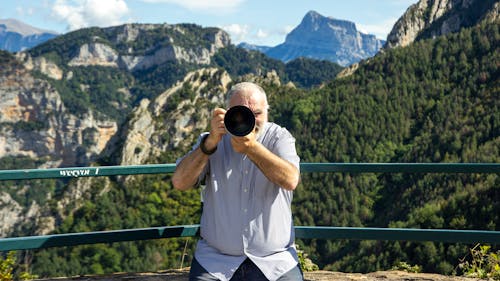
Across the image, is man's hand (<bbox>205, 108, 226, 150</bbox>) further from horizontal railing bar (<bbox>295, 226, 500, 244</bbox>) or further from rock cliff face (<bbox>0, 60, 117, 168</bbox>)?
rock cliff face (<bbox>0, 60, 117, 168</bbox>)

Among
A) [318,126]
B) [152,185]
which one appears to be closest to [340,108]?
[318,126]

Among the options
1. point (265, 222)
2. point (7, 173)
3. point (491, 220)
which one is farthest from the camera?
point (491, 220)

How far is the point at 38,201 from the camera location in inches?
5404

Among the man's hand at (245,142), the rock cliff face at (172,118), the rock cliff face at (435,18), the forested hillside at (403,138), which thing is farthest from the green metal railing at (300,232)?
the rock cliff face at (435,18)

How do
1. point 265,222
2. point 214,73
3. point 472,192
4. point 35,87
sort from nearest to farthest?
point 265,222
point 472,192
point 214,73
point 35,87

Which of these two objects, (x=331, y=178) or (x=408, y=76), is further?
(x=408, y=76)

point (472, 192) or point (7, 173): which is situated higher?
point (7, 173)

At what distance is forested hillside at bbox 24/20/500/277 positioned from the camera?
41.2m

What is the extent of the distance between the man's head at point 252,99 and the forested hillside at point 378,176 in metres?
25.7

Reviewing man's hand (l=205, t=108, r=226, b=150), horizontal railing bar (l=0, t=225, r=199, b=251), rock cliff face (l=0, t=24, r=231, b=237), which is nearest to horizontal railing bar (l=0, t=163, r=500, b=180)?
horizontal railing bar (l=0, t=225, r=199, b=251)

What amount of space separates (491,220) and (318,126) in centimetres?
5181

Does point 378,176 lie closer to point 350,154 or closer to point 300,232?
point 350,154

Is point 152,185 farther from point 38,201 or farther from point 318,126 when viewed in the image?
point 38,201

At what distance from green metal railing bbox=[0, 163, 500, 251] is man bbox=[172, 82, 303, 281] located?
122cm
